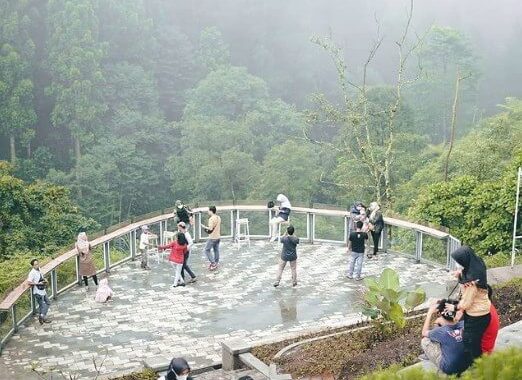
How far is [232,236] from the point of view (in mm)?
17266

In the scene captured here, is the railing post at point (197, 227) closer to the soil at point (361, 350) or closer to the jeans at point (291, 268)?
the jeans at point (291, 268)

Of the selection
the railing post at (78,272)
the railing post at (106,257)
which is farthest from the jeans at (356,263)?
the railing post at (78,272)

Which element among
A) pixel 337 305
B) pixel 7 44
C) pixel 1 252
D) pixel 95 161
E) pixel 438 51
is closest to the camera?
pixel 337 305

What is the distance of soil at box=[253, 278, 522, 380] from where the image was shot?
8.51 meters

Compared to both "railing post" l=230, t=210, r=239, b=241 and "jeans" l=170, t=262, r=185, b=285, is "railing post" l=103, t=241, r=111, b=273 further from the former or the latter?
"railing post" l=230, t=210, r=239, b=241

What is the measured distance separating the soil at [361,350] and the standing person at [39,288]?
429cm

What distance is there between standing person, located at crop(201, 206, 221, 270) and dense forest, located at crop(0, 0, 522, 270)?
673cm

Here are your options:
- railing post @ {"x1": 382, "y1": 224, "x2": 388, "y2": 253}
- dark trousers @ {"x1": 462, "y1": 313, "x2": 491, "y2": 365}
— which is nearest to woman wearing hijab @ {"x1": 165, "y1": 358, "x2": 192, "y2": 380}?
dark trousers @ {"x1": 462, "y1": 313, "x2": 491, "y2": 365}

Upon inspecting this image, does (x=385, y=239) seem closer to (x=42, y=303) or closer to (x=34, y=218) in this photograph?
(x=42, y=303)

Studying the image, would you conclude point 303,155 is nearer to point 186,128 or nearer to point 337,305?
point 186,128

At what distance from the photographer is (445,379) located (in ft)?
13.9

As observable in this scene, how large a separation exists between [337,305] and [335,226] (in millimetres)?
4012

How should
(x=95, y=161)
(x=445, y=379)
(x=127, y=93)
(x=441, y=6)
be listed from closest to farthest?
(x=445, y=379)
(x=95, y=161)
(x=127, y=93)
(x=441, y=6)

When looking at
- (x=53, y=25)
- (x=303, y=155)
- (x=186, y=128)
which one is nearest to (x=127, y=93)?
(x=53, y=25)
